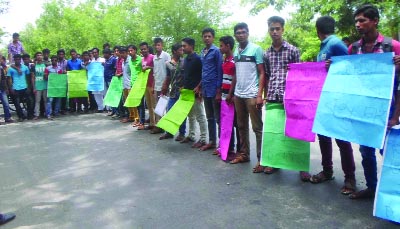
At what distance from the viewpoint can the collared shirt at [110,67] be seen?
9.89 metres

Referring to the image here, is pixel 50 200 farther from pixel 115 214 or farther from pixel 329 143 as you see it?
pixel 329 143

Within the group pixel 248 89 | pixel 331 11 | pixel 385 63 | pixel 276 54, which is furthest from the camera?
pixel 331 11

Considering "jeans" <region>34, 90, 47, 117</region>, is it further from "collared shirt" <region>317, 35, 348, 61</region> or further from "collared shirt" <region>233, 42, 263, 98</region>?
"collared shirt" <region>317, 35, 348, 61</region>

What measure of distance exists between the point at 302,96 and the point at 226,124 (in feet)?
5.22

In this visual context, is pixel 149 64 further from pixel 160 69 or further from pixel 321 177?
pixel 321 177

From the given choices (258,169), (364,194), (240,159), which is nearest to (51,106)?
(240,159)

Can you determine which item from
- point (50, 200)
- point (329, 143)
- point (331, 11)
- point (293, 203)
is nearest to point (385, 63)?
point (329, 143)

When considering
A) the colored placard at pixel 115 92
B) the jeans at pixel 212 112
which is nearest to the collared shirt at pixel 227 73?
the jeans at pixel 212 112

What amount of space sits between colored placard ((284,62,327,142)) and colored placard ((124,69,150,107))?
414 centimetres

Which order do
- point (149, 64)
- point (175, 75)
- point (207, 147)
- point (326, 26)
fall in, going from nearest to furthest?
point (326, 26) → point (207, 147) → point (175, 75) → point (149, 64)

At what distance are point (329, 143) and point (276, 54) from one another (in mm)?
1231

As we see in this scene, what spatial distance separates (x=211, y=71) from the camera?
5.65 m

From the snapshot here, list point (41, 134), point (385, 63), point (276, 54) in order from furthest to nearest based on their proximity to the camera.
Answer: point (41, 134)
point (276, 54)
point (385, 63)

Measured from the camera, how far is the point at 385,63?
3160mm
